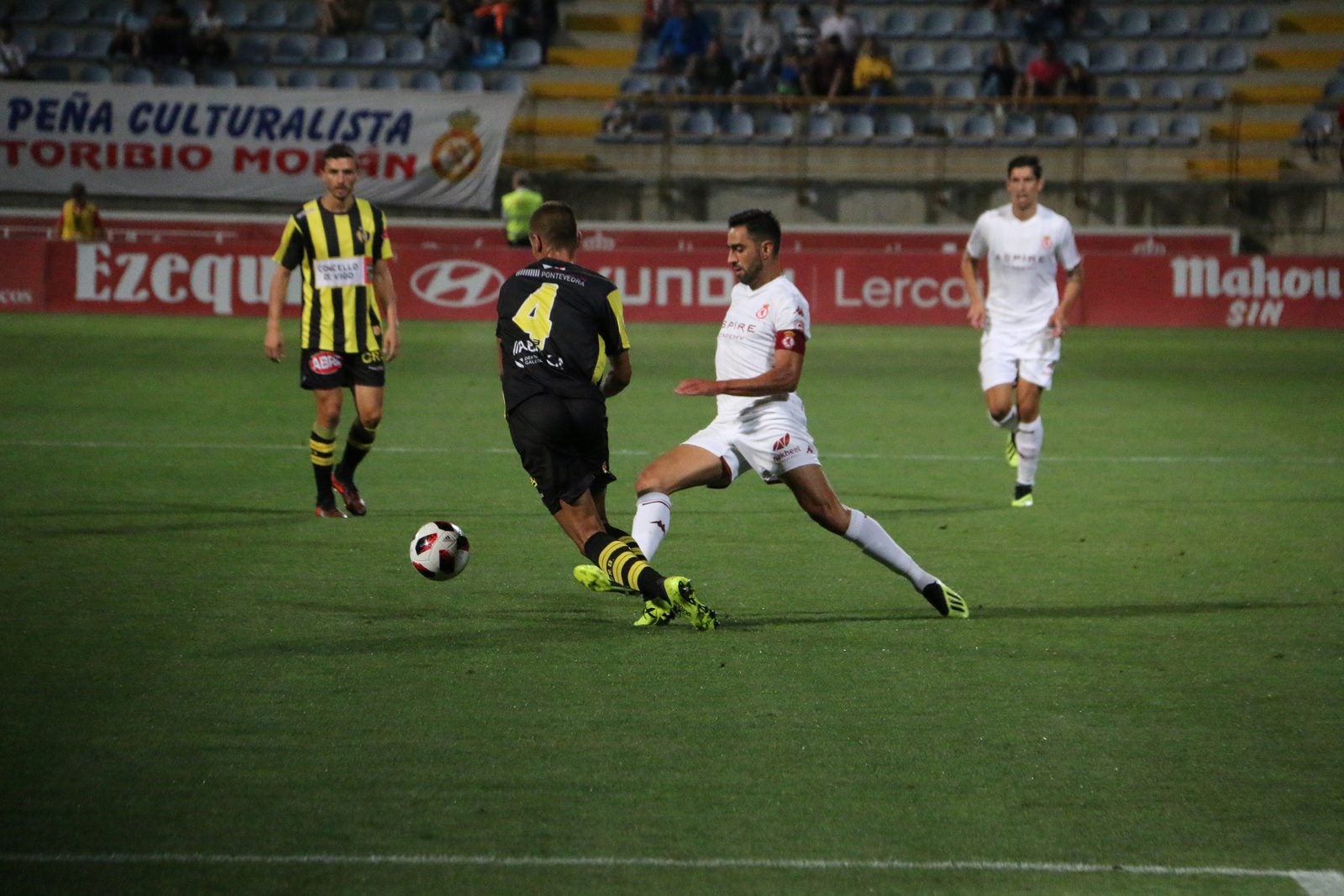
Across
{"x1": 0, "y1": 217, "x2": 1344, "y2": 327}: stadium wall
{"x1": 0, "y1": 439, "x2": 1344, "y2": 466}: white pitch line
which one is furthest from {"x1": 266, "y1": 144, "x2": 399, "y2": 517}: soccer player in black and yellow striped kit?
{"x1": 0, "y1": 217, "x2": 1344, "y2": 327}: stadium wall

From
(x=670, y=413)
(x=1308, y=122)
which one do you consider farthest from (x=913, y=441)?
(x=1308, y=122)

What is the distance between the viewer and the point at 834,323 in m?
24.8

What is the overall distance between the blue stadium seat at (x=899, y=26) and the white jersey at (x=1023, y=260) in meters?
21.1

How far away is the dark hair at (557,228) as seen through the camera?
22.6ft

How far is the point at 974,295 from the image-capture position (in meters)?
10.7

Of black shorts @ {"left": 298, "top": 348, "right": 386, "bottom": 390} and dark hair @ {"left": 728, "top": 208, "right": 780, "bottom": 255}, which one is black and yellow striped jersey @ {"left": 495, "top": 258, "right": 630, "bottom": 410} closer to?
dark hair @ {"left": 728, "top": 208, "right": 780, "bottom": 255}

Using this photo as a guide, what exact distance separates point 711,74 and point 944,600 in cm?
2331

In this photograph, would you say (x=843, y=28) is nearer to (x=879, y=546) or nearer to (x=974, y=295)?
(x=974, y=295)

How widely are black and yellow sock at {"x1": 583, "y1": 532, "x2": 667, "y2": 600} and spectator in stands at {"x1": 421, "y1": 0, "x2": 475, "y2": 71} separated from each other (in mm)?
24472

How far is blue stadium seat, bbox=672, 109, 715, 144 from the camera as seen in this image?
28.8m

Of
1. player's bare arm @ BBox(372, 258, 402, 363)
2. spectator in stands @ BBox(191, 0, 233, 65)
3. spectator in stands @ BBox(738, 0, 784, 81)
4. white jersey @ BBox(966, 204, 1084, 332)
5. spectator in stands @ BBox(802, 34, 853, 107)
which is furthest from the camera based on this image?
spectator in stands @ BBox(191, 0, 233, 65)

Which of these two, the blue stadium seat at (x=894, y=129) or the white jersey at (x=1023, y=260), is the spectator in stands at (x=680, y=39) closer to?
the blue stadium seat at (x=894, y=129)

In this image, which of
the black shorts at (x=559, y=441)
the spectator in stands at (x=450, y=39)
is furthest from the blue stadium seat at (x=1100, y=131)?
the black shorts at (x=559, y=441)

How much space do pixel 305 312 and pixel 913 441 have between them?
558 centimetres
